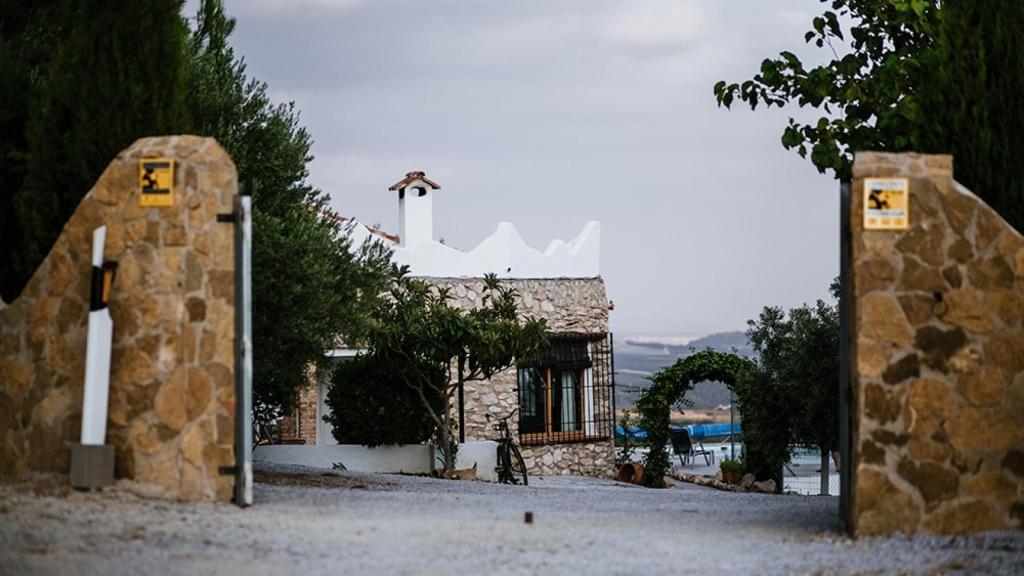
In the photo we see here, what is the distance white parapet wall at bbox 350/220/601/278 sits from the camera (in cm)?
2434

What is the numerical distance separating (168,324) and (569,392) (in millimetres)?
16681

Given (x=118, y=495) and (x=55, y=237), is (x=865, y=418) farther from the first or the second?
(x=55, y=237)

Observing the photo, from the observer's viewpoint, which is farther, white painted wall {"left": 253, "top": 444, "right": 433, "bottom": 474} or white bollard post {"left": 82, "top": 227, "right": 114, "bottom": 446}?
white painted wall {"left": 253, "top": 444, "right": 433, "bottom": 474}

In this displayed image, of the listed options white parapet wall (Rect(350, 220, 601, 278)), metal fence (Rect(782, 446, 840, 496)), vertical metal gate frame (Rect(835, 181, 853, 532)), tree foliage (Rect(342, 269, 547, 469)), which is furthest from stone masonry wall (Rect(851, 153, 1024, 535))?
white parapet wall (Rect(350, 220, 601, 278))

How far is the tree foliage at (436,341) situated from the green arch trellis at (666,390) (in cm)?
572

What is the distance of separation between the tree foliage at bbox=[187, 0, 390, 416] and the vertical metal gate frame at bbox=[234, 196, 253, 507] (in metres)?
3.93

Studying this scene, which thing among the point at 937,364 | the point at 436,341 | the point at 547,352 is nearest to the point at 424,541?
the point at 937,364

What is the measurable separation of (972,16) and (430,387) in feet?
30.0

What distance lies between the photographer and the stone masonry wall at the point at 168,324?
10164 mm

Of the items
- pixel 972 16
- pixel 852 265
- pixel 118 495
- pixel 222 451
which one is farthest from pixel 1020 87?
pixel 118 495

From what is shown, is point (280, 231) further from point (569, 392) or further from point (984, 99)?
point (569, 392)

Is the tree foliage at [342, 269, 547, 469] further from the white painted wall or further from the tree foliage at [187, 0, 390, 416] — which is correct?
the tree foliage at [187, 0, 390, 416]

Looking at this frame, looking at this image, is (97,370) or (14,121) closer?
(97,370)

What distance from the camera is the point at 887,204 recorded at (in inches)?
380
